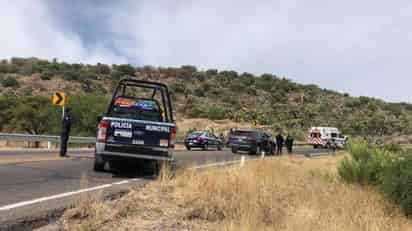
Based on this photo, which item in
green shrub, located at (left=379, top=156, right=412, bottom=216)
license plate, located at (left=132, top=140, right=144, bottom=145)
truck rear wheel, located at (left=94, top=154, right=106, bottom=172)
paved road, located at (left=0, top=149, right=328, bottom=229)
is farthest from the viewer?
truck rear wheel, located at (left=94, top=154, right=106, bottom=172)

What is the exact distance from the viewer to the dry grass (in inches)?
290

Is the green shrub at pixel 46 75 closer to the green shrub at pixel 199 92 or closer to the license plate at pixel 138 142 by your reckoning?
the green shrub at pixel 199 92

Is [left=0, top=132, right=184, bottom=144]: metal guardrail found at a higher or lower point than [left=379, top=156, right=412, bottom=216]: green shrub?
higher

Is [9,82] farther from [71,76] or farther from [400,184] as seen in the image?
[400,184]

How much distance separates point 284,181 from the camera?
13703mm

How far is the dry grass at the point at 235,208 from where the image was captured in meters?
7.37

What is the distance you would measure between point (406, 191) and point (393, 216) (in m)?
0.62

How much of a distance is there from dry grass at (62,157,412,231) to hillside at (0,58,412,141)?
105 feet

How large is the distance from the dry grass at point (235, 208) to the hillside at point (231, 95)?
32.2 metres

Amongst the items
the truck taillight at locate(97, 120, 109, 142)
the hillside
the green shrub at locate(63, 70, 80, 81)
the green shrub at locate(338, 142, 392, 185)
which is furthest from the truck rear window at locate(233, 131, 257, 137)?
the green shrub at locate(63, 70, 80, 81)

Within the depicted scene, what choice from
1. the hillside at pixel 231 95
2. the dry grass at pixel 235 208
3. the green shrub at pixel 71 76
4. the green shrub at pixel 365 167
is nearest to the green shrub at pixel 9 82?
the hillside at pixel 231 95

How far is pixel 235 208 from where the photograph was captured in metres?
8.52

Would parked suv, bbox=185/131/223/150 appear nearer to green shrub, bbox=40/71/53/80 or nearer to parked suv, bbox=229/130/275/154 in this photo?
parked suv, bbox=229/130/275/154

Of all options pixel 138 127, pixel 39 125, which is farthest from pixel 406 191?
pixel 39 125
